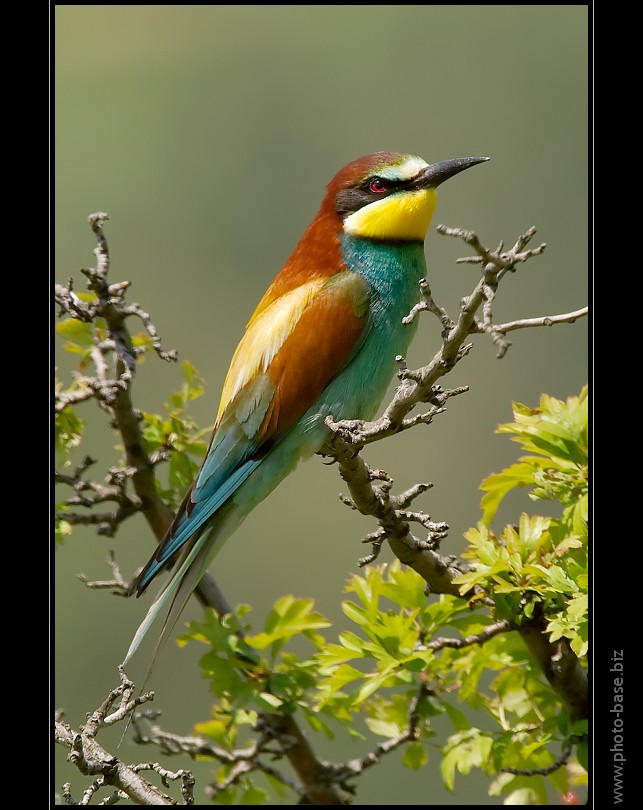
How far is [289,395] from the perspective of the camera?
7.64 feet

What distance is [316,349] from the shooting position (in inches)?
91.4

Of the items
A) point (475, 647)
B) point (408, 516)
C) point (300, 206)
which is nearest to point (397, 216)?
point (408, 516)

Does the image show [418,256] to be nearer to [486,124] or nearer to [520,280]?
[520,280]

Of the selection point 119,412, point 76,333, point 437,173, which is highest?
point 437,173

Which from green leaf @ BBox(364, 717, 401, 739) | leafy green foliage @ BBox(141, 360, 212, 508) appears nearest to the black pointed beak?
leafy green foliage @ BBox(141, 360, 212, 508)

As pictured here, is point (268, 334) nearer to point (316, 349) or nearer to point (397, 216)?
point (316, 349)

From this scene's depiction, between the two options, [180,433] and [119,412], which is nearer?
[119,412]

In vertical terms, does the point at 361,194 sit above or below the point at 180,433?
above

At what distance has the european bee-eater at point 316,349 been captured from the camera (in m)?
2.30

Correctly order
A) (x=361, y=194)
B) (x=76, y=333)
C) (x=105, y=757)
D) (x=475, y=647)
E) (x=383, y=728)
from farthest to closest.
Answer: (x=361, y=194), (x=76, y=333), (x=383, y=728), (x=475, y=647), (x=105, y=757)

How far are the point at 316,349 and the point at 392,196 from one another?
18.7 inches

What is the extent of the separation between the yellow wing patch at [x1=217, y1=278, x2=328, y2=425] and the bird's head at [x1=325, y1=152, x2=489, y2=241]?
219 mm
